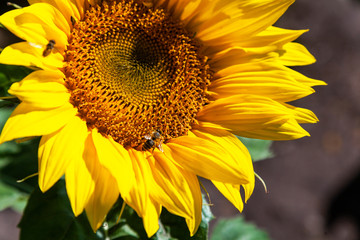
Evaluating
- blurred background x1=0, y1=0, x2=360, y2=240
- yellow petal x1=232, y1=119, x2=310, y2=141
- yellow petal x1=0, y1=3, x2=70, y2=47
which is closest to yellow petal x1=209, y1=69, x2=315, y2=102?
yellow petal x1=232, y1=119, x2=310, y2=141

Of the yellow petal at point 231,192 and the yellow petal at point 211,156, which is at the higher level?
the yellow petal at point 211,156

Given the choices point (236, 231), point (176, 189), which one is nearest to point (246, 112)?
point (176, 189)

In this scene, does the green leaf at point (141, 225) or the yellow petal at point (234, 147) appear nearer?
the yellow petal at point (234, 147)

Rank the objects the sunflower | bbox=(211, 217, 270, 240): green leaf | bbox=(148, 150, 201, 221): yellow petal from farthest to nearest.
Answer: bbox=(211, 217, 270, 240): green leaf
bbox=(148, 150, 201, 221): yellow petal
the sunflower

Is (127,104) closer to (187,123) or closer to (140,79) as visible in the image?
(140,79)

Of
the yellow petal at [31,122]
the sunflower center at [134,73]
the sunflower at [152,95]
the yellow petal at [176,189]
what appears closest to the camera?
the yellow petal at [31,122]

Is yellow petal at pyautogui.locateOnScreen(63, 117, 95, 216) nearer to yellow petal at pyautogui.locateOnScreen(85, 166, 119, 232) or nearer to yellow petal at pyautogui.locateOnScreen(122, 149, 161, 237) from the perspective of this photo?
yellow petal at pyautogui.locateOnScreen(85, 166, 119, 232)

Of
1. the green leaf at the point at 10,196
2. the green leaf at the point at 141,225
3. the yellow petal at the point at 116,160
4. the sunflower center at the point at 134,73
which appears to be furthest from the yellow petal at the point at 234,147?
the green leaf at the point at 10,196

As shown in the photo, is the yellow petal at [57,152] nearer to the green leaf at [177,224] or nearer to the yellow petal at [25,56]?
the yellow petal at [25,56]

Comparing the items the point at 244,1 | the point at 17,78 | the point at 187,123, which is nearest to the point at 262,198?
the point at 187,123
